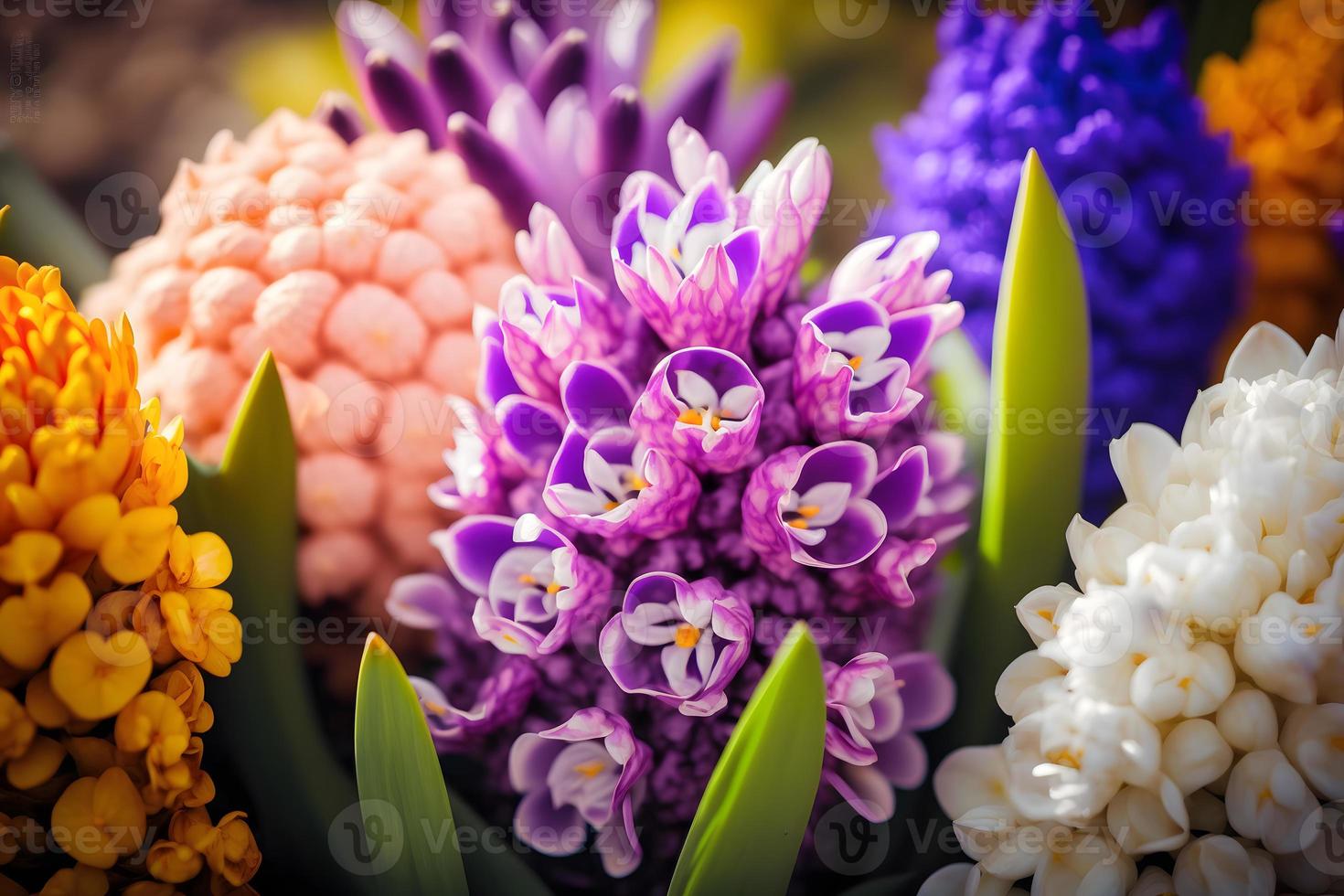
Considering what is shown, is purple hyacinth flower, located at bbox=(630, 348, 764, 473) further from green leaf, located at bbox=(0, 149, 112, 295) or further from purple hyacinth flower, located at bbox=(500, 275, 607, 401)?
green leaf, located at bbox=(0, 149, 112, 295)

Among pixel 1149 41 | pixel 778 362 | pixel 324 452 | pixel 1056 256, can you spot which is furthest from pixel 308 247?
pixel 1149 41

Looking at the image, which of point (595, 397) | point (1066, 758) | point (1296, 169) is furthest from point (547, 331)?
point (1296, 169)

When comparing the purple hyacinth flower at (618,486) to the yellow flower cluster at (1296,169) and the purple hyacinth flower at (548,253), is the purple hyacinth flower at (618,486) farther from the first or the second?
the yellow flower cluster at (1296,169)

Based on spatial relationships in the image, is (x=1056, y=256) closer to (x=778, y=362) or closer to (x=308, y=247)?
(x=778, y=362)

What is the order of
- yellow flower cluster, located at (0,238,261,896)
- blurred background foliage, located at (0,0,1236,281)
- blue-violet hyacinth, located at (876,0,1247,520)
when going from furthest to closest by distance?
blurred background foliage, located at (0,0,1236,281) → blue-violet hyacinth, located at (876,0,1247,520) → yellow flower cluster, located at (0,238,261,896)

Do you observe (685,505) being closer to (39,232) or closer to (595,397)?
(595,397)

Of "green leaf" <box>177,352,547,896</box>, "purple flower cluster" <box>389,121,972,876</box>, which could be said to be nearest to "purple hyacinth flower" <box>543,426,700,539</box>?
"purple flower cluster" <box>389,121,972,876</box>

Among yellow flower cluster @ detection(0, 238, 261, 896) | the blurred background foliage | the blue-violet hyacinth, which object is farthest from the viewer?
the blurred background foliage
